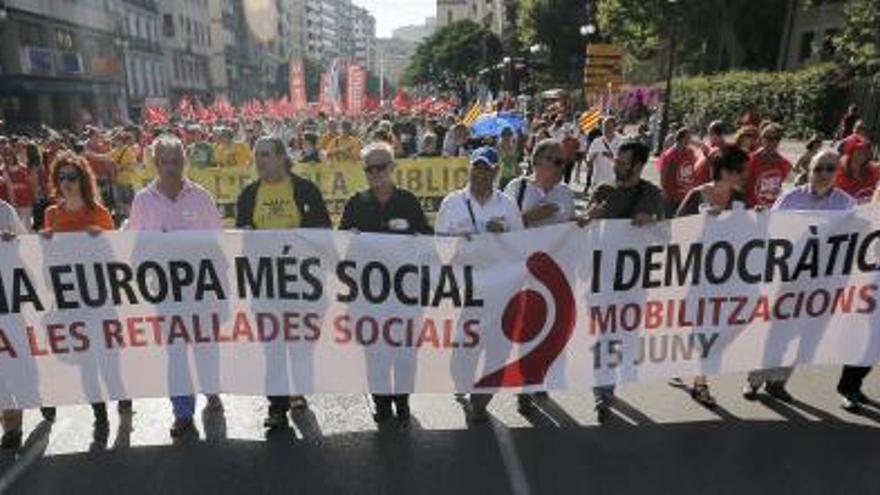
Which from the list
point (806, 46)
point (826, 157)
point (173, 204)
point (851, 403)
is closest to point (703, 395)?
point (851, 403)

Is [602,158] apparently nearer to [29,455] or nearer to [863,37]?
[29,455]

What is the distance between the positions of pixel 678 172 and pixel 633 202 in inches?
161

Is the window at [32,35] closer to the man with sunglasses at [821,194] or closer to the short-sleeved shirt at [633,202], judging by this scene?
the short-sleeved shirt at [633,202]

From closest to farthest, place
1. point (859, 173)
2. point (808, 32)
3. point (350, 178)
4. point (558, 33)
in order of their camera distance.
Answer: point (859, 173)
point (350, 178)
point (808, 32)
point (558, 33)

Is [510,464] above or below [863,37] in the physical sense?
below

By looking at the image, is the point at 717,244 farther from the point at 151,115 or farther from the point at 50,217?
the point at 151,115

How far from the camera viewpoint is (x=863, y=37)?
27281 mm

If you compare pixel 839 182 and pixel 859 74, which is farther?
pixel 859 74

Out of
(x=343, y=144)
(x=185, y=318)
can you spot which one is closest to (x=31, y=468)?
(x=185, y=318)

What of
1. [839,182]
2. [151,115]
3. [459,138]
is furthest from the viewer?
[151,115]

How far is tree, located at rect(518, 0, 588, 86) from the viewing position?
68.4 metres

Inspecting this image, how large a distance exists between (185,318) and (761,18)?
45949 millimetres

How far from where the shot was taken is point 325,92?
29.9m

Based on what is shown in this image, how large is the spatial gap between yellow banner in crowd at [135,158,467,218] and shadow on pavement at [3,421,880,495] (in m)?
6.48
